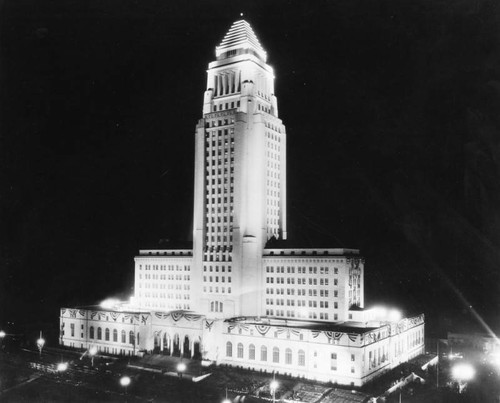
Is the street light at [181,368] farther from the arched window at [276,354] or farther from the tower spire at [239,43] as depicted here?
the tower spire at [239,43]

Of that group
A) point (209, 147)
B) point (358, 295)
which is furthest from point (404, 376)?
point (209, 147)

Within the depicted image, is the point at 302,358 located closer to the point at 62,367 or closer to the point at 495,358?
the point at 495,358

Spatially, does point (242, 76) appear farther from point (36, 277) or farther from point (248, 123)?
point (36, 277)

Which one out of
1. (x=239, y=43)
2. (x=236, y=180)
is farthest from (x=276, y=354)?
(x=239, y=43)


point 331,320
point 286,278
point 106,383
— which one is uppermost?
point 286,278

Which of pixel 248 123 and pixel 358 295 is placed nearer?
pixel 358 295

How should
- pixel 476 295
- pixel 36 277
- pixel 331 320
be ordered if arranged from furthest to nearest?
pixel 36 277 < pixel 476 295 < pixel 331 320

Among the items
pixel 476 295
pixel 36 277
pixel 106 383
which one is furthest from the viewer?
pixel 36 277

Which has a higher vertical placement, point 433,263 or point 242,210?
point 242,210
